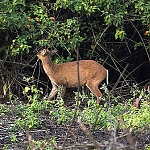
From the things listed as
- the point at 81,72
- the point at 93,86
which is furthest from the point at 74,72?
the point at 93,86

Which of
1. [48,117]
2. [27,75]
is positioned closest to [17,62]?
[27,75]

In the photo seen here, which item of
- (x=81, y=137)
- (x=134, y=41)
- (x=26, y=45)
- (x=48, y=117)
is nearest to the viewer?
(x=81, y=137)

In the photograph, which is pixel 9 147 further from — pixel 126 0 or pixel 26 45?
pixel 126 0

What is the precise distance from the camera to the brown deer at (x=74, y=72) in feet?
32.1

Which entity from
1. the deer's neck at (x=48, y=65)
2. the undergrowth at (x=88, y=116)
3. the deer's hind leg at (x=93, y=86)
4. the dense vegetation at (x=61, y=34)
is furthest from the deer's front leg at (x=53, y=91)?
the undergrowth at (x=88, y=116)

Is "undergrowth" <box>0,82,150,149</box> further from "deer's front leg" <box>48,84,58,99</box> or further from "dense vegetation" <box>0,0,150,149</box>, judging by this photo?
"deer's front leg" <box>48,84,58,99</box>

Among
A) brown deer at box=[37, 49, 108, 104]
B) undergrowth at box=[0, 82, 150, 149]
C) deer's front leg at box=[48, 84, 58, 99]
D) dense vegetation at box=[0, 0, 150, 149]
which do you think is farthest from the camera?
deer's front leg at box=[48, 84, 58, 99]

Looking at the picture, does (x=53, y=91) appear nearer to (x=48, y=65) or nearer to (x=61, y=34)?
Answer: (x=48, y=65)

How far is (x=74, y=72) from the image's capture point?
989cm

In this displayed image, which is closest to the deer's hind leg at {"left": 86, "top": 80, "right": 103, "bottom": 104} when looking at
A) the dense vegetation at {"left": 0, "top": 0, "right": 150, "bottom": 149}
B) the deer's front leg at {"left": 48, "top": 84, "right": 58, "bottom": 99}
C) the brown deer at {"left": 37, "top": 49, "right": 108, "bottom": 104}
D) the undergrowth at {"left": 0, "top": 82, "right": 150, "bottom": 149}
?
the brown deer at {"left": 37, "top": 49, "right": 108, "bottom": 104}

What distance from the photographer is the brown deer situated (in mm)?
9789

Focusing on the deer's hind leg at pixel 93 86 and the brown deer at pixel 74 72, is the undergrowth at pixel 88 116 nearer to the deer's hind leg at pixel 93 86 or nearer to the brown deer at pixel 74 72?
the brown deer at pixel 74 72

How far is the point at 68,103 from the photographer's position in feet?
32.5

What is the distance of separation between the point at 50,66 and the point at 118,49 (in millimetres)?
1804
